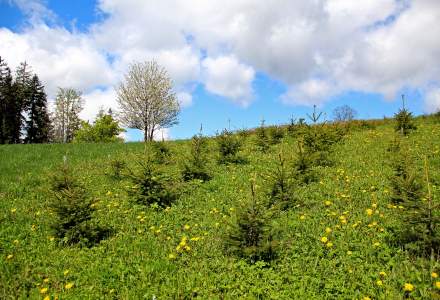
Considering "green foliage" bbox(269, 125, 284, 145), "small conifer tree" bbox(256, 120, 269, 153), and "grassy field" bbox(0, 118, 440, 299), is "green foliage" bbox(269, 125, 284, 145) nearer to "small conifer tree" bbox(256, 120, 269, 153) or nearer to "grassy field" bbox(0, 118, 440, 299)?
"small conifer tree" bbox(256, 120, 269, 153)

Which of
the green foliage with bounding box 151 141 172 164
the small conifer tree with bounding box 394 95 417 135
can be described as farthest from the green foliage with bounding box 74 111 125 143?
the small conifer tree with bounding box 394 95 417 135

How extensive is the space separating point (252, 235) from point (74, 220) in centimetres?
387

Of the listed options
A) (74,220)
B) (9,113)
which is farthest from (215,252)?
(9,113)

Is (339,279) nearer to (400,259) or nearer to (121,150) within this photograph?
(400,259)

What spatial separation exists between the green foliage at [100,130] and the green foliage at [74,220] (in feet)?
168

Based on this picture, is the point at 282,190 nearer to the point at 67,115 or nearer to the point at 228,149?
the point at 228,149

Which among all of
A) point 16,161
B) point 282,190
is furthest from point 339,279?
point 16,161

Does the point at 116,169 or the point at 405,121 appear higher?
the point at 405,121

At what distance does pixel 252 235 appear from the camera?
6352 mm

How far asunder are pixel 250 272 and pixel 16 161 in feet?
50.5

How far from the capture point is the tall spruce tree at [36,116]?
198 feet

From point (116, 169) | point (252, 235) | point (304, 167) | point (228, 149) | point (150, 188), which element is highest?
point (228, 149)

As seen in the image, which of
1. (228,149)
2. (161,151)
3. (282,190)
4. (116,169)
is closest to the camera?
(282,190)

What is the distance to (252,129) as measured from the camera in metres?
26.5
